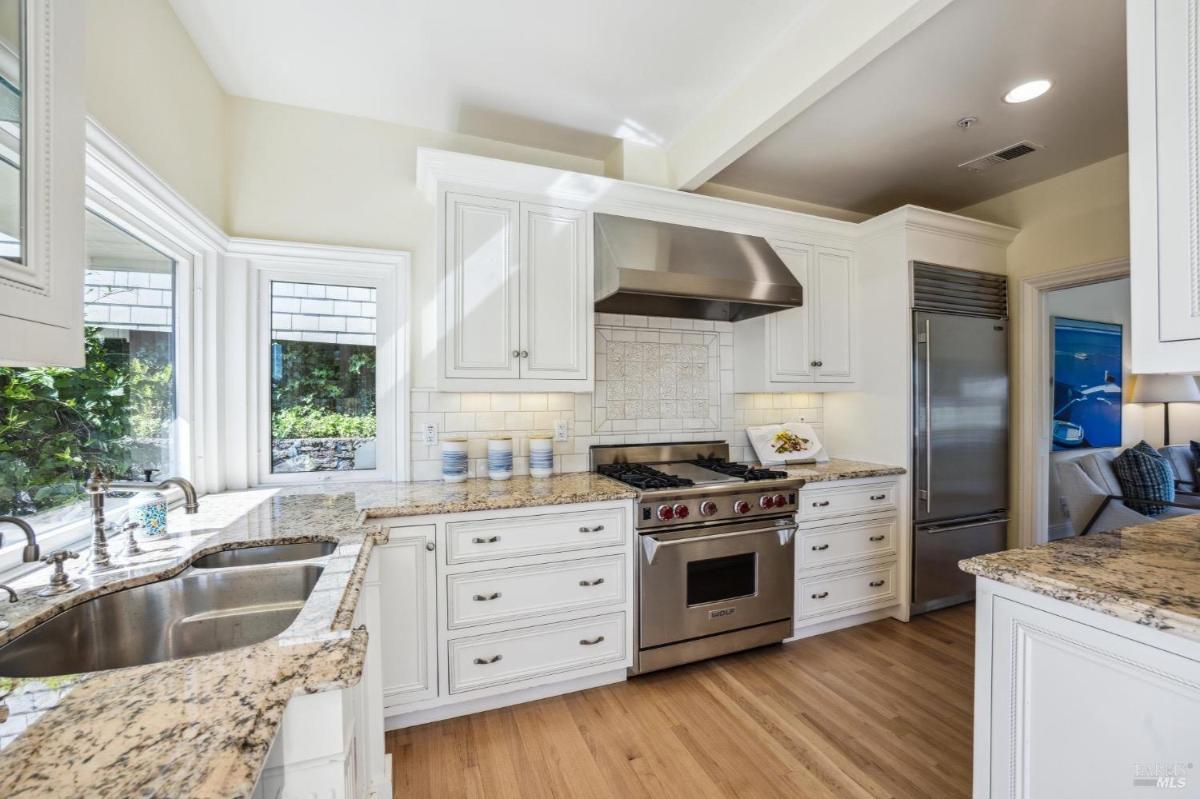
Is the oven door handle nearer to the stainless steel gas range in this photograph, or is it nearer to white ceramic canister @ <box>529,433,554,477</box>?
the stainless steel gas range

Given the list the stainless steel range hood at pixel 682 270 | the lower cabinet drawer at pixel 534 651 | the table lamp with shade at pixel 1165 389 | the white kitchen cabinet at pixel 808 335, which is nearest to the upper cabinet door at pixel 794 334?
Answer: the white kitchen cabinet at pixel 808 335

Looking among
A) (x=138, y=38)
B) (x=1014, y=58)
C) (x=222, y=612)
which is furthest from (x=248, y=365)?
(x=1014, y=58)

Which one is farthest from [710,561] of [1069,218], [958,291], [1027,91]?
[1069,218]

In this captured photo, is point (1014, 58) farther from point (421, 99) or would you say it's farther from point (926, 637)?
point (926, 637)

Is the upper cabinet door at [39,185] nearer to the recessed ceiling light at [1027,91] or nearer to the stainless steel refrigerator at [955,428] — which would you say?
the recessed ceiling light at [1027,91]

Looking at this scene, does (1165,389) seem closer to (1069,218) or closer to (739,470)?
(1069,218)

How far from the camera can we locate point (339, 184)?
255cm

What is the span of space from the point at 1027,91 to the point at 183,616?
3817mm

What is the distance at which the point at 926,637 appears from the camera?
2.84 meters

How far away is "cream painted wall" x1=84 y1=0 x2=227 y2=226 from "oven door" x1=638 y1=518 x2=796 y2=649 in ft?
7.98

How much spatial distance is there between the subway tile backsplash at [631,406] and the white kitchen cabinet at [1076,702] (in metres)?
1.97

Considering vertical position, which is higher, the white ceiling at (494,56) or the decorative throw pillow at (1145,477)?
the white ceiling at (494,56)

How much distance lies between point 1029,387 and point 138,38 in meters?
4.82

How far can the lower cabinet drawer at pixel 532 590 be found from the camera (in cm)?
209
